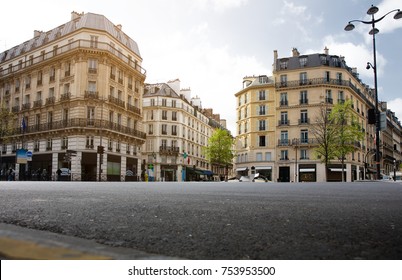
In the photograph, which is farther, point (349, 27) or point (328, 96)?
point (328, 96)

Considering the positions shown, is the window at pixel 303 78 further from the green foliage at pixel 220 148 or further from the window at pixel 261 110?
the green foliage at pixel 220 148

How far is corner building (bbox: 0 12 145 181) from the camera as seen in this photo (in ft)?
118

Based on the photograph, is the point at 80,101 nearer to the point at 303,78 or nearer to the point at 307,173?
the point at 307,173

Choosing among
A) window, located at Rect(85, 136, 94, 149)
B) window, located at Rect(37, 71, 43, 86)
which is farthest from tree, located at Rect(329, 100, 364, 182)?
window, located at Rect(37, 71, 43, 86)

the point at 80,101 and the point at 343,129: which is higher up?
the point at 80,101

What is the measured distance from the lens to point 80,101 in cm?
3619

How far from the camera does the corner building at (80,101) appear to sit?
3606 cm

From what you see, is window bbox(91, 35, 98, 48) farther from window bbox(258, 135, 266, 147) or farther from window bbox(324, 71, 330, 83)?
window bbox(324, 71, 330, 83)

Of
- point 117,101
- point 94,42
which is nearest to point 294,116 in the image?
point 117,101

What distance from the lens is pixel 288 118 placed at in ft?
169

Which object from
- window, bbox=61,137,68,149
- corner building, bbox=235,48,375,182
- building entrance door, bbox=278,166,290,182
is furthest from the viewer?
building entrance door, bbox=278,166,290,182

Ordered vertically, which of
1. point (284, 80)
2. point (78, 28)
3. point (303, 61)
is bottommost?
point (284, 80)

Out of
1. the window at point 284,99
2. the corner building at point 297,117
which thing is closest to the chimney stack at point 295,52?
the corner building at point 297,117

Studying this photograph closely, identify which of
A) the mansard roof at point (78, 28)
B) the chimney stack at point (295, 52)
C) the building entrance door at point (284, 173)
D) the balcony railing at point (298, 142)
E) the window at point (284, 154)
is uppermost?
the chimney stack at point (295, 52)
